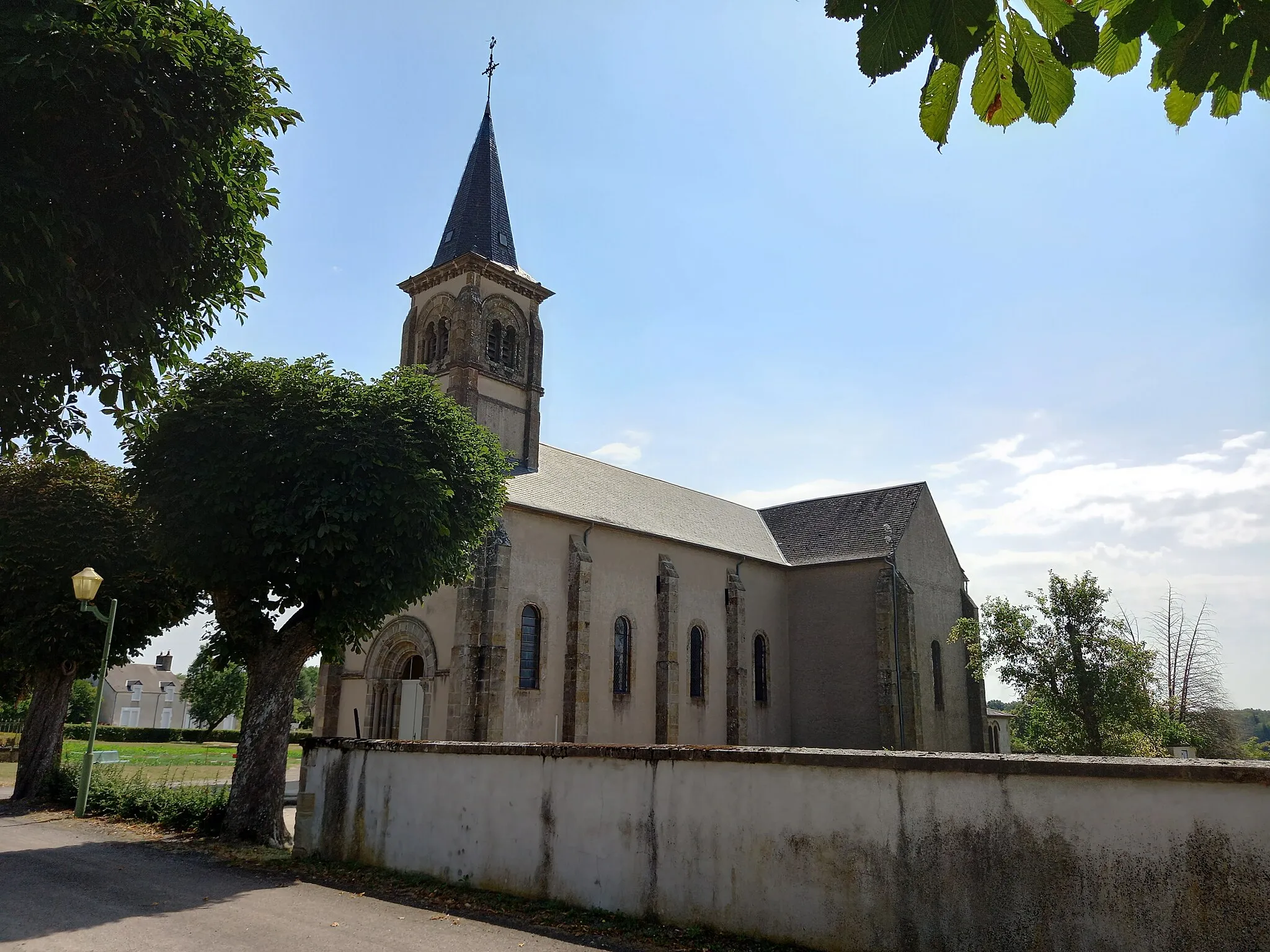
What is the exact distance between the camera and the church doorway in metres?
23.4

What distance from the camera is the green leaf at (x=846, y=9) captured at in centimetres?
252

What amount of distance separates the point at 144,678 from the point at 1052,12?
132794 mm

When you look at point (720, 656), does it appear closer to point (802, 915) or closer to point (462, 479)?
point (462, 479)

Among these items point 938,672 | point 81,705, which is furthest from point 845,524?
point 81,705

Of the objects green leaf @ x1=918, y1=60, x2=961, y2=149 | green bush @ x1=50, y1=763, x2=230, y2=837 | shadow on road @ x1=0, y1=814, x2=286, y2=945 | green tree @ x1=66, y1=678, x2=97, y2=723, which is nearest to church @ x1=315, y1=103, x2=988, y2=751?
green bush @ x1=50, y1=763, x2=230, y2=837

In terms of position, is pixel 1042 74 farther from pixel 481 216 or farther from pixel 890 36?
pixel 481 216

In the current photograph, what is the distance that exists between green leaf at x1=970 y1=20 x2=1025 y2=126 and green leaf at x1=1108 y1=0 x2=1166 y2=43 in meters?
0.30

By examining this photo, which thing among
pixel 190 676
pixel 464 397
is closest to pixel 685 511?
pixel 464 397

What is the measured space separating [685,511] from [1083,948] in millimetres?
26349

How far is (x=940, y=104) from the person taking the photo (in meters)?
2.75

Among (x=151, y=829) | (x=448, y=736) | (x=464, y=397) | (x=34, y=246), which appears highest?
(x=464, y=397)

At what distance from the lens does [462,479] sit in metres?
17.7

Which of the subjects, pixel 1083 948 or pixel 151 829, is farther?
Answer: pixel 151 829

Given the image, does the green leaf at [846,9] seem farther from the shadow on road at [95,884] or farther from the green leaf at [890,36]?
the shadow on road at [95,884]
